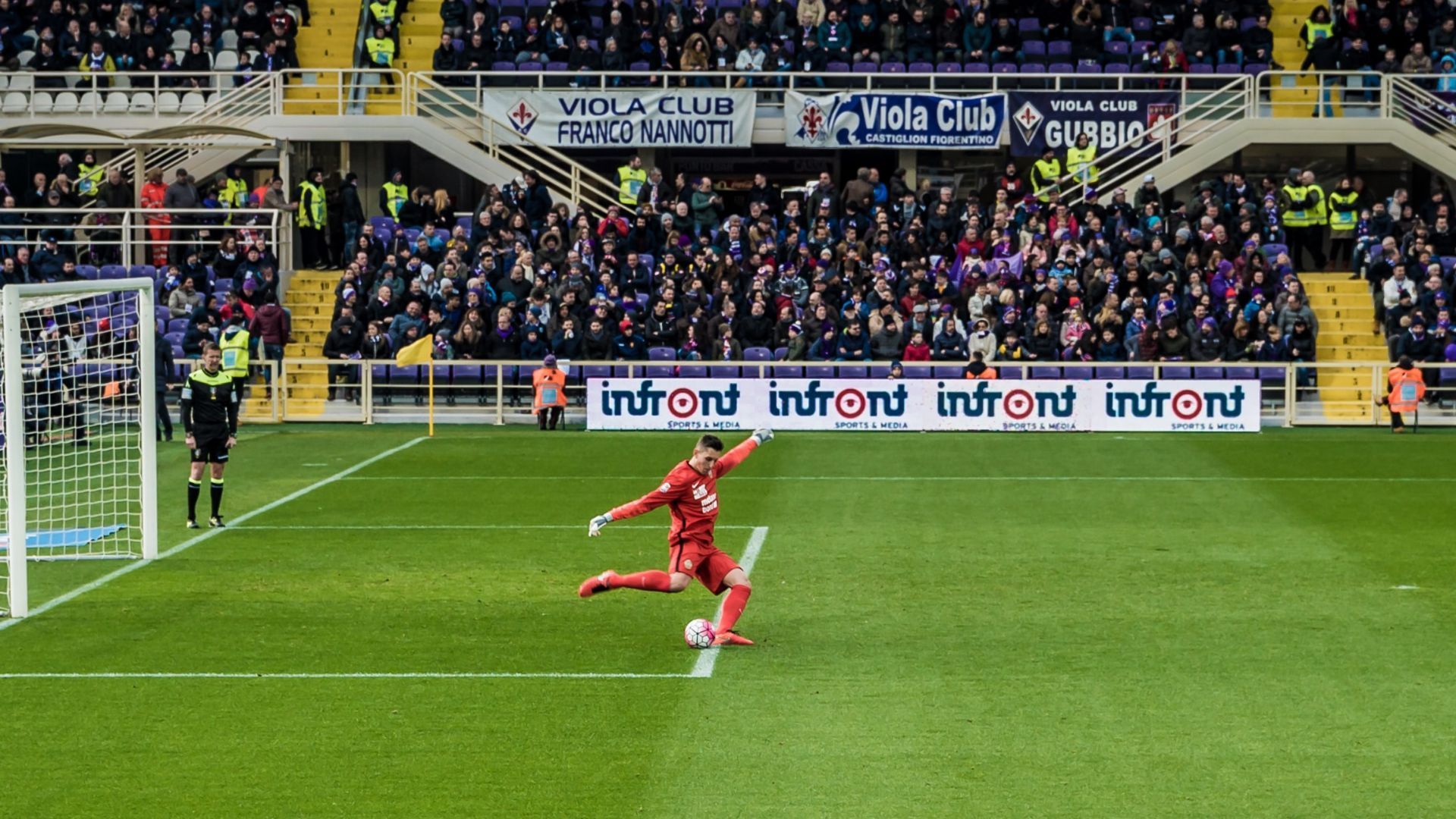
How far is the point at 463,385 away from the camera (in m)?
30.5

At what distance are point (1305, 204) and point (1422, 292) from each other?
3.16m

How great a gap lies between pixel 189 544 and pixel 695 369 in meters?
13.5

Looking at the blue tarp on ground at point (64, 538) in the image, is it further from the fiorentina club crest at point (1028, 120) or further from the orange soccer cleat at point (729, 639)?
the fiorentina club crest at point (1028, 120)

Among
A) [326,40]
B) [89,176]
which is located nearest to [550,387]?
[89,176]

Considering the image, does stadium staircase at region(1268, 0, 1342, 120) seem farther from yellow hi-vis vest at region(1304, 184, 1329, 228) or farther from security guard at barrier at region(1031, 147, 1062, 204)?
security guard at barrier at region(1031, 147, 1062, 204)

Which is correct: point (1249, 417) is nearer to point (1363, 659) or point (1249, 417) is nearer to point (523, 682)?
point (1363, 659)

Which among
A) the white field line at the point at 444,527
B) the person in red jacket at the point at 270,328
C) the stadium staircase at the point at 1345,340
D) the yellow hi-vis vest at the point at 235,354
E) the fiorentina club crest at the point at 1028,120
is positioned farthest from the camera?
the fiorentina club crest at the point at 1028,120

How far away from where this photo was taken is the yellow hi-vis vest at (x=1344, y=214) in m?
34.1

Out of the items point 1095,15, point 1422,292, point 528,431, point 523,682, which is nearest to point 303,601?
point 523,682

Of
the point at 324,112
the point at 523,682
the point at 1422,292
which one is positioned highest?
the point at 324,112

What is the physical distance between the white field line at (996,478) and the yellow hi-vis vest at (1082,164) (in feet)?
41.5

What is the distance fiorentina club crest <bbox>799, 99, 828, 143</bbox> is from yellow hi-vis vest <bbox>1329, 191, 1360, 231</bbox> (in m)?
9.45

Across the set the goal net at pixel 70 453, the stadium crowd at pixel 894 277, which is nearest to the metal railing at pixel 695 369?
the stadium crowd at pixel 894 277

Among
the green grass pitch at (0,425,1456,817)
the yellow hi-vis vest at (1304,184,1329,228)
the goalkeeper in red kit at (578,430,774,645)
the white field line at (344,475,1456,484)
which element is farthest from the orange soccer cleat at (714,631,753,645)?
the yellow hi-vis vest at (1304,184,1329,228)
